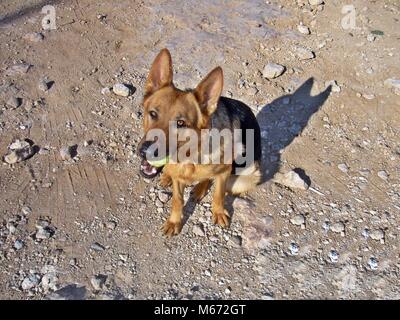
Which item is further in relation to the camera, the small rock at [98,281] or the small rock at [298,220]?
the small rock at [298,220]

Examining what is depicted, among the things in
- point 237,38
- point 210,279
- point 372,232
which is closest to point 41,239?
point 210,279

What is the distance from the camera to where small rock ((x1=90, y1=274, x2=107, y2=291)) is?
14.5 ft

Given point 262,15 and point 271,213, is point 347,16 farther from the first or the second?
point 271,213

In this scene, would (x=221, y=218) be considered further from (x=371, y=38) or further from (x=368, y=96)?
(x=371, y=38)

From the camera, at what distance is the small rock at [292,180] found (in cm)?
540

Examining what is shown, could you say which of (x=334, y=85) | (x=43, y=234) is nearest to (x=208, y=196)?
(x=43, y=234)

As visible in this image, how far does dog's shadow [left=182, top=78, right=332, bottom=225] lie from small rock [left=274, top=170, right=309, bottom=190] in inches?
5.1

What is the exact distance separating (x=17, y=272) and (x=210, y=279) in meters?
1.94

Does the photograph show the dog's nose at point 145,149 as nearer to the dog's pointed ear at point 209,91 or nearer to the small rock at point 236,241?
the dog's pointed ear at point 209,91

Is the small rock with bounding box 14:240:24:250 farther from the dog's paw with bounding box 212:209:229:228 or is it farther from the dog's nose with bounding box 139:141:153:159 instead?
the dog's paw with bounding box 212:209:229:228

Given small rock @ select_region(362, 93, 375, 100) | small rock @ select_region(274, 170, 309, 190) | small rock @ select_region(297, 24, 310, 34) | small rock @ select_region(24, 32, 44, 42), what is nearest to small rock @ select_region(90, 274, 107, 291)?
small rock @ select_region(274, 170, 309, 190)

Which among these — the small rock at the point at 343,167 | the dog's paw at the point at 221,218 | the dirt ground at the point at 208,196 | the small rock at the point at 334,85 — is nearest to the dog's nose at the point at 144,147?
the dirt ground at the point at 208,196

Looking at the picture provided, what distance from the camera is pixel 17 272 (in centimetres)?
451

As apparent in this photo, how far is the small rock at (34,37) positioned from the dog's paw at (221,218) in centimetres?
405
